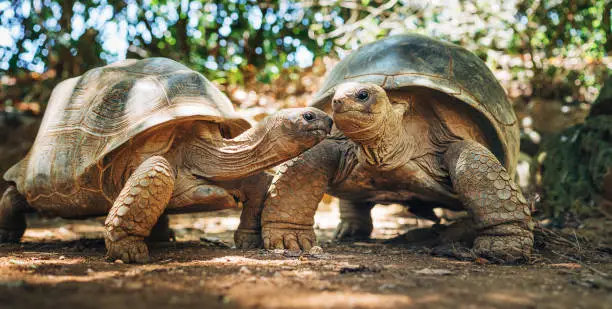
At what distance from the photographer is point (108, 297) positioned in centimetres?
190

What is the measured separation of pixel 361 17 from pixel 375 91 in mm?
5698

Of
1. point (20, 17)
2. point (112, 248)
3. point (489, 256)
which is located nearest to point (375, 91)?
point (489, 256)

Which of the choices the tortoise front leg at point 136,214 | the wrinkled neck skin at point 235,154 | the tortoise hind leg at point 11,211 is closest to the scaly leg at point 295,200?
the wrinkled neck skin at point 235,154

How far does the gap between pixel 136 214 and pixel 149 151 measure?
1.97 ft

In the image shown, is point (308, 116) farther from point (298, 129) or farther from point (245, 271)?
point (245, 271)

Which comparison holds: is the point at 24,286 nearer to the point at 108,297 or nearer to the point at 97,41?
the point at 108,297

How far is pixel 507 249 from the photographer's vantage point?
3133 mm

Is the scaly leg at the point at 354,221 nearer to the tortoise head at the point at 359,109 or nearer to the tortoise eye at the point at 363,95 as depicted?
the tortoise head at the point at 359,109

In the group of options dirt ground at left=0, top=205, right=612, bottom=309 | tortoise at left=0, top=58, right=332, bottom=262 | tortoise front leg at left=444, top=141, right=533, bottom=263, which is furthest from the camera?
tortoise front leg at left=444, top=141, right=533, bottom=263

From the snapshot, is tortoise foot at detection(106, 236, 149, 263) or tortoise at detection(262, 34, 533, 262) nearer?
tortoise foot at detection(106, 236, 149, 263)

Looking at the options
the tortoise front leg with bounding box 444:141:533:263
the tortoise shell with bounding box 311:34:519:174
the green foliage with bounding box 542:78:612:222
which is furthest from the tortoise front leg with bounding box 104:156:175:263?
the green foliage with bounding box 542:78:612:222

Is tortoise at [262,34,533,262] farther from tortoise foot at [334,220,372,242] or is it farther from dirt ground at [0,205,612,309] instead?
tortoise foot at [334,220,372,242]

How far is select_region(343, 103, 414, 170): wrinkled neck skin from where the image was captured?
326cm

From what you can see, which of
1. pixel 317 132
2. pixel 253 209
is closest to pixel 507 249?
pixel 317 132
